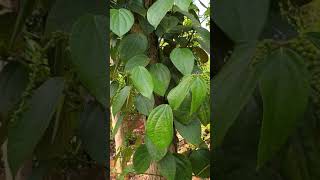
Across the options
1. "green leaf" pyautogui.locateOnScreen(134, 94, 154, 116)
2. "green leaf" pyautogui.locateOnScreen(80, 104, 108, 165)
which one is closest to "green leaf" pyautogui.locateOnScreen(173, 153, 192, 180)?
"green leaf" pyautogui.locateOnScreen(134, 94, 154, 116)

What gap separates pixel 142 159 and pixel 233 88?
677 mm

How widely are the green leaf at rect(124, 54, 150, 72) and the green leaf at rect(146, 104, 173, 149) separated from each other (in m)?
0.10

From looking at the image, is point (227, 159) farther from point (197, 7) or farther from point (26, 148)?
point (197, 7)

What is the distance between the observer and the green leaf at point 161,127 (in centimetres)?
77

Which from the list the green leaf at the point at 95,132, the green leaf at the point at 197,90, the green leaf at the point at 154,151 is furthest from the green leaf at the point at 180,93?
the green leaf at the point at 95,132

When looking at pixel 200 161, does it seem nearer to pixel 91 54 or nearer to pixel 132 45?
pixel 132 45

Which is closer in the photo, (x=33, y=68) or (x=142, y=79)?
(x=33, y=68)

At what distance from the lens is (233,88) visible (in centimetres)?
26

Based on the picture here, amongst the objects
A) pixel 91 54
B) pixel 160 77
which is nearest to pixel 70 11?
pixel 91 54

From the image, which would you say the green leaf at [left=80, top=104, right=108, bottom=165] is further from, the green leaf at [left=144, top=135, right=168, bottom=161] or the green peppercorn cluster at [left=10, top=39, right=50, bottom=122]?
the green leaf at [left=144, top=135, right=168, bottom=161]

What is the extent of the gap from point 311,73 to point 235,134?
64 mm

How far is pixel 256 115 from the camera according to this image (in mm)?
300

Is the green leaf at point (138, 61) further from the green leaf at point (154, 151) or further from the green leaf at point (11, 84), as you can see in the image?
the green leaf at point (11, 84)

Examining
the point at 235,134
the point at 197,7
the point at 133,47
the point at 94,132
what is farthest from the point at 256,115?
the point at 197,7
